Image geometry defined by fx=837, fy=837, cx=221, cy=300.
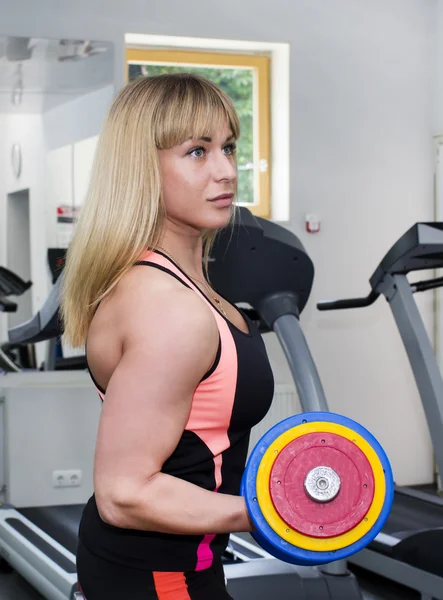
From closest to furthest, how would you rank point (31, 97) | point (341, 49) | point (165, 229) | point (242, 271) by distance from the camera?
point (165, 229), point (242, 271), point (31, 97), point (341, 49)

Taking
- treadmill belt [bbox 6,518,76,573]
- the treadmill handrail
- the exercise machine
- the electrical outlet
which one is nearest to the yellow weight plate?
the treadmill handrail

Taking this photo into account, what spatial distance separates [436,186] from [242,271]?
2545mm

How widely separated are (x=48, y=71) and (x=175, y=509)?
3553 mm

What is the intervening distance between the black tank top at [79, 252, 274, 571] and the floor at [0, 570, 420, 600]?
2.35 metres

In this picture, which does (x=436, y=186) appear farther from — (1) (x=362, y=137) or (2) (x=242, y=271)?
(2) (x=242, y=271)

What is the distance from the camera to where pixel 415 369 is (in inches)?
112

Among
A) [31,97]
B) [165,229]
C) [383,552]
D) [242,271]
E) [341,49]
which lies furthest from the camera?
[341,49]

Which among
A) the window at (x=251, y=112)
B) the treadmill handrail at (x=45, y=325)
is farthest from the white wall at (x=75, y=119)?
the treadmill handrail at (x=45, y=325)

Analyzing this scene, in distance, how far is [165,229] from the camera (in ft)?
3.56

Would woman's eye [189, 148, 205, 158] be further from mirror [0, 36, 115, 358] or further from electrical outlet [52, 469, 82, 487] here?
mirror [0, 36, 115, 358]

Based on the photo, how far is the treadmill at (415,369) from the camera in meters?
2.69

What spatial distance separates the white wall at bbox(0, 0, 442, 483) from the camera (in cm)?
446

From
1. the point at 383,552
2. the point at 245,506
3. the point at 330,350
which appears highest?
the point at 245,506

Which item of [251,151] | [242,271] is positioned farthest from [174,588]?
[251,151]
